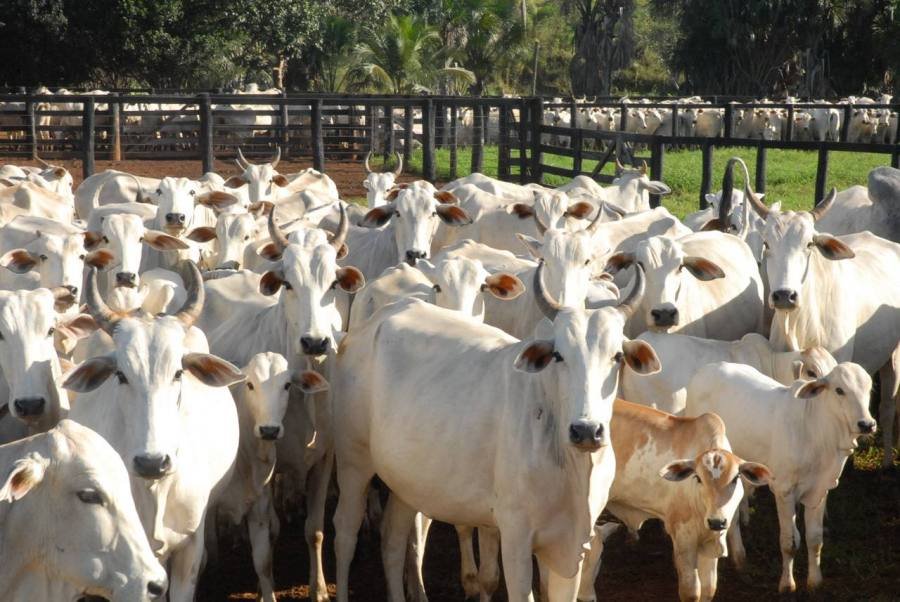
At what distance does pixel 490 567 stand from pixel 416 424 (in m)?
0.93

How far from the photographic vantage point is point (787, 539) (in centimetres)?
691

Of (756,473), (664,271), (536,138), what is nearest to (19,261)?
(664,271)

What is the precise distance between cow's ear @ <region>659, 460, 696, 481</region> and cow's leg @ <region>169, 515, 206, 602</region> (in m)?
2.20

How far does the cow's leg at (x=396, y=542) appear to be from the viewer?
6.64m

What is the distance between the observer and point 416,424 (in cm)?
605

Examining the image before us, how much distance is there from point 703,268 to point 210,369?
158 inches

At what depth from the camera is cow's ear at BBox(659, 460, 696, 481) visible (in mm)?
6141

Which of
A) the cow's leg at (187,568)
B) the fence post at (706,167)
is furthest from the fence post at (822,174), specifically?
the cow's leg at (187,568)

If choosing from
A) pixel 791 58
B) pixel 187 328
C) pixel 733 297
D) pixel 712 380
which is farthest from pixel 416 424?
pixel 791 58

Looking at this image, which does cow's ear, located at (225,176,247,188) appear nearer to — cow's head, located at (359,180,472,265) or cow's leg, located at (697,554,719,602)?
cow's head, located at (359,180,472,265)

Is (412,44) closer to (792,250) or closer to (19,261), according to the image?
(19,261)

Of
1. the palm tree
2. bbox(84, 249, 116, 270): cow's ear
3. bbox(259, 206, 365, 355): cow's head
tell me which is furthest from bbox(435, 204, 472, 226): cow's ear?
the palm tree

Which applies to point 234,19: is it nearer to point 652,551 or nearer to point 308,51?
point 308,51

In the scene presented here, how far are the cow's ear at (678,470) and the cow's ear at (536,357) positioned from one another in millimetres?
1132
